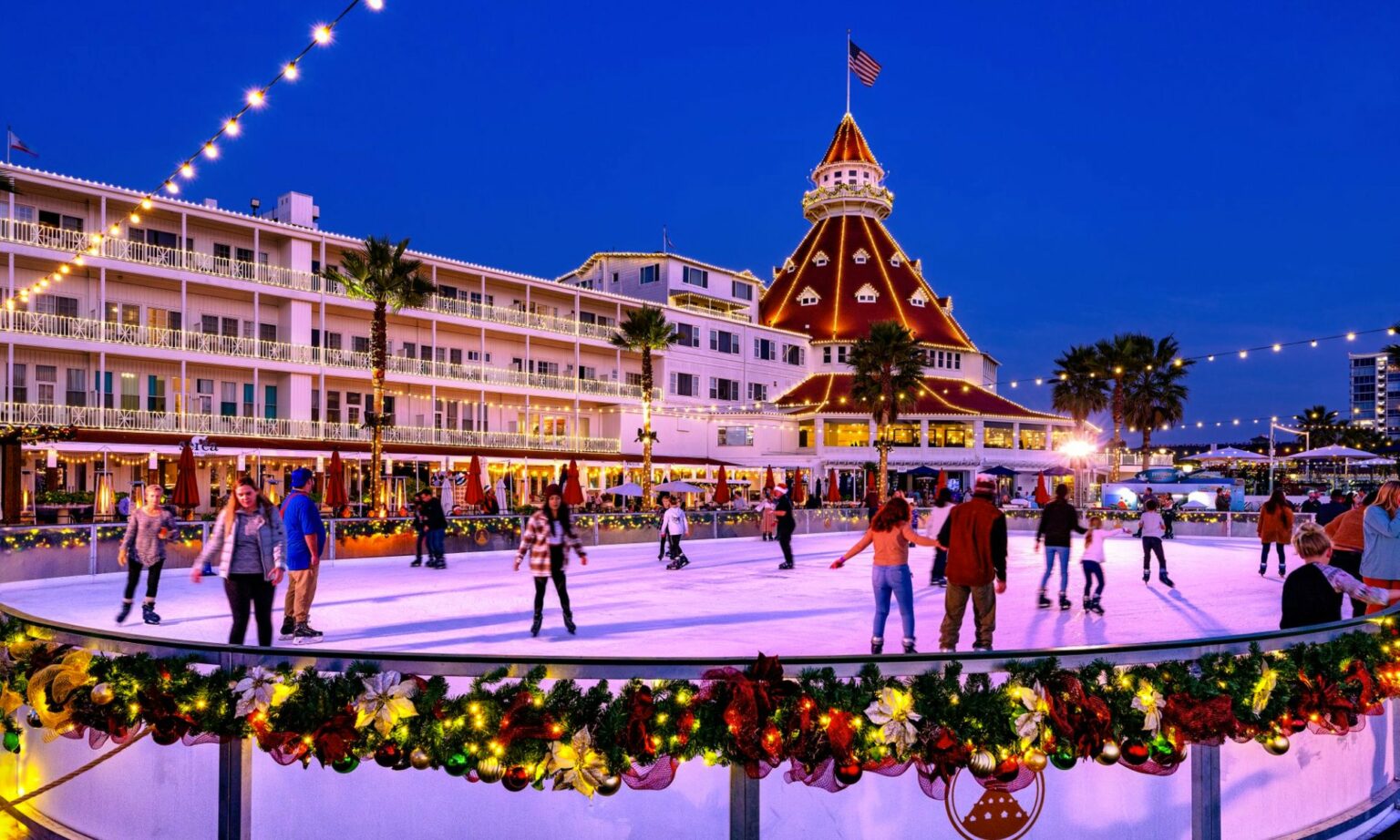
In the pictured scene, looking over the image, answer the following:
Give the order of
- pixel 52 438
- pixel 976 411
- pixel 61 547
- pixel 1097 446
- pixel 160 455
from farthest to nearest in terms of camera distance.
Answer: pixel 1097 446
pixel 976 411
pixel 160 455
pixel 52 438
pixel 61 547

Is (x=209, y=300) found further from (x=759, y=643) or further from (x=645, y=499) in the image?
(x=759, y=643)

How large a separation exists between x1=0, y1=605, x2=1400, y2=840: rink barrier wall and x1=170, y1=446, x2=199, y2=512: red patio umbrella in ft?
63.3

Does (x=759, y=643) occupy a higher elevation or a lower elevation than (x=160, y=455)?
lower

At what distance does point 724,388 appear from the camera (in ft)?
177

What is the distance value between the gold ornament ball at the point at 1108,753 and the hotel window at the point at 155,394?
36557 mm

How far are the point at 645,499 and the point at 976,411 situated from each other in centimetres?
2604

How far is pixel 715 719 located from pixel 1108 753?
1.61 meters

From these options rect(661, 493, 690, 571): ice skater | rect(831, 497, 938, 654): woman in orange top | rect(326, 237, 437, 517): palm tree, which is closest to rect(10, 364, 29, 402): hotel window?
rect(326, 237, 437, 517): palm tree

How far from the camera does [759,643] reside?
398 inches

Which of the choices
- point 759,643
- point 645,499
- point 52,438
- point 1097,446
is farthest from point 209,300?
point 1097,446

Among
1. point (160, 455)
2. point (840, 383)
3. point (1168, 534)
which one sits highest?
point (840, 383)

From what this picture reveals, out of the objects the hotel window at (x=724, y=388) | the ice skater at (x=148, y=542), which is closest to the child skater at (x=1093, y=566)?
the ice skater at (x=148, y=542)

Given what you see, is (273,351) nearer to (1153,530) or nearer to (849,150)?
(1153,530)

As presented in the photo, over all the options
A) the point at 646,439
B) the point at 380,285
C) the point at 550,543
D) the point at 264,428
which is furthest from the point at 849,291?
the point at 550,543
